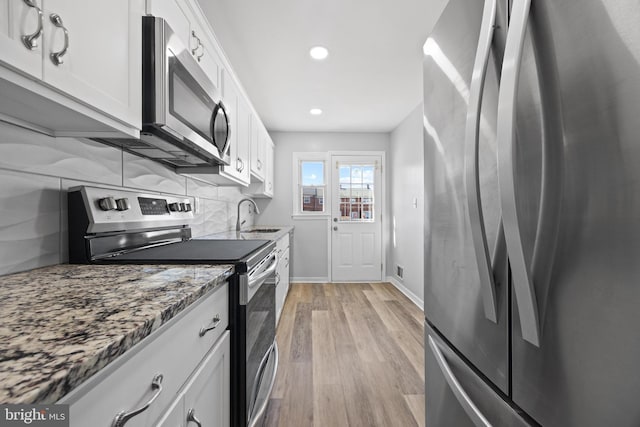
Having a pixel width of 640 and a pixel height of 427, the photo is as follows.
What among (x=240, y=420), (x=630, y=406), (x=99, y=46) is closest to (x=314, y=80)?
(x=99, y=46)

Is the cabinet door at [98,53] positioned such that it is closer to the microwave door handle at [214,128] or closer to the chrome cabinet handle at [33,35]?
the chrome cabinet handle at [33,35]

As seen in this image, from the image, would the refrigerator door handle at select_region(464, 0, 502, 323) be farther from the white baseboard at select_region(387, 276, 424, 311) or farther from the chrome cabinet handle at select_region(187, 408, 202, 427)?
the white baseboard at select_region(387, 276, 424, 311)

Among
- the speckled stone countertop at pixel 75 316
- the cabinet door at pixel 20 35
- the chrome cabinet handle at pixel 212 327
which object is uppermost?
the cabinet door at pixel 20 35

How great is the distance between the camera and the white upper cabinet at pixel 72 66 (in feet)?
2.02

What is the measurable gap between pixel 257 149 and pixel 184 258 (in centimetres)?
225

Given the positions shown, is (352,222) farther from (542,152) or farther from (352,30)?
(542,152)

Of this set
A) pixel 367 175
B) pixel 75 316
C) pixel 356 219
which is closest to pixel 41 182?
pixel 75 316

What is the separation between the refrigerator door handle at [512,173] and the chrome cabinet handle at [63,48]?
102 centimetres

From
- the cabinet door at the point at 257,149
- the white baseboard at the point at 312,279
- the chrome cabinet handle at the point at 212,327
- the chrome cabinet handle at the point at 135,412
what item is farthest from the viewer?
the white baseboard at the point at 312,279

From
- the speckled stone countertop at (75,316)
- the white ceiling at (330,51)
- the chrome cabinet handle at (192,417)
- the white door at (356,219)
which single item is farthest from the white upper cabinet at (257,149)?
the chrome cabinet handle at (192,417)

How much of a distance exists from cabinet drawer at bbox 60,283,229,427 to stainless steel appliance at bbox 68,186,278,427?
22cm

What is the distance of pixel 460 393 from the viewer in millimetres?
774

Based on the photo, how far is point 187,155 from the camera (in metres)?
1.54

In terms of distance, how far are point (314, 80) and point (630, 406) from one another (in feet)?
10.1
